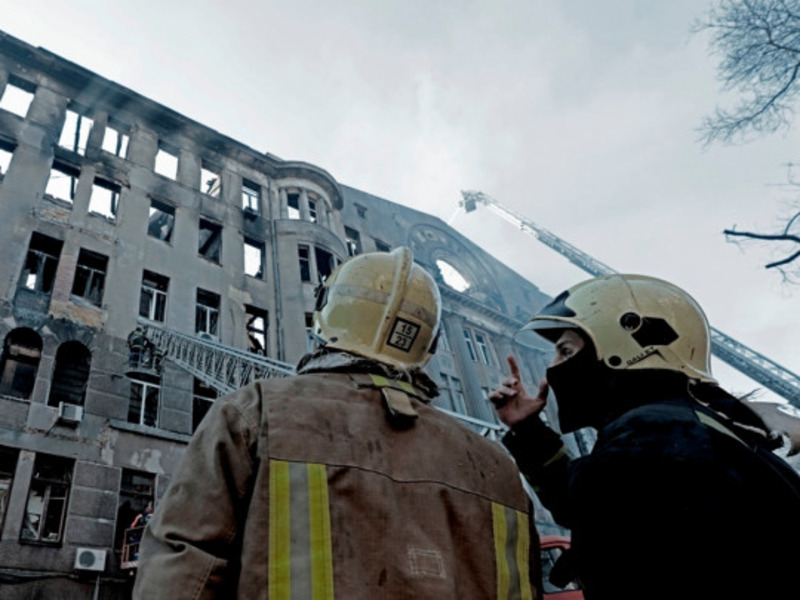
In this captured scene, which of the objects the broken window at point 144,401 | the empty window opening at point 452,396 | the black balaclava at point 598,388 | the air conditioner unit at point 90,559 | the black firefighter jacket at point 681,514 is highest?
the empty window opening at point 452,396

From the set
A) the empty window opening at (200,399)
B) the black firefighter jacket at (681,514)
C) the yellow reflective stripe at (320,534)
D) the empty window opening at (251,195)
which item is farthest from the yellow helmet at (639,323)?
the empty window opening at (251,195)

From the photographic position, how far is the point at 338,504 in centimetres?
155

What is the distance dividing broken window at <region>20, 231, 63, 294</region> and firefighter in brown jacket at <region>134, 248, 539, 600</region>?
1228 cm

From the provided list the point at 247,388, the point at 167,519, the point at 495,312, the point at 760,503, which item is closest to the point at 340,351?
the point at 247,388

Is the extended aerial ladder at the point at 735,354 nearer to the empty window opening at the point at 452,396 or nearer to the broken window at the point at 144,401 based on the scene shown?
the empty window opening at the point at 452,396

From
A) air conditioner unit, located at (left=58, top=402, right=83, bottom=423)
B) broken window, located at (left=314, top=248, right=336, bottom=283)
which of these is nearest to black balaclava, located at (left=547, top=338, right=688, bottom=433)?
air conditioner unit, located at (left=58, top=402, right=83, bottom=423)

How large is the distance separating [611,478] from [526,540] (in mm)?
521

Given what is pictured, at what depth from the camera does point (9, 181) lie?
1284 centimetres

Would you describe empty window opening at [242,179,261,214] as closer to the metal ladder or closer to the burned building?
the burned building

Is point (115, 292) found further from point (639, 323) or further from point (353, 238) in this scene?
point (639, 323)

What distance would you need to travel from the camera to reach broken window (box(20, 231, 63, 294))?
11805 millimetres

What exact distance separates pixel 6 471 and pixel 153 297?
5.37 metres

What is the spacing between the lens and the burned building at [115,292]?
9422 millimetres

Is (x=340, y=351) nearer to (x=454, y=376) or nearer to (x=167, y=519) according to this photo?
(x=167, y=519)
